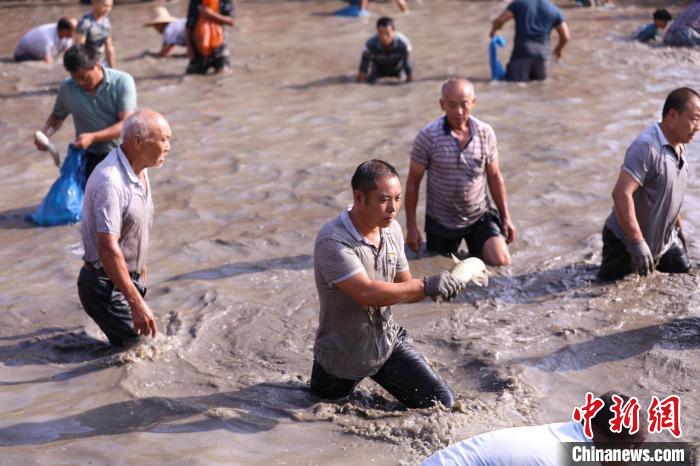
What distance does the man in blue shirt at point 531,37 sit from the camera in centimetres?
1162

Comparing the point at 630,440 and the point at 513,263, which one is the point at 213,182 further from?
the point at 630,440

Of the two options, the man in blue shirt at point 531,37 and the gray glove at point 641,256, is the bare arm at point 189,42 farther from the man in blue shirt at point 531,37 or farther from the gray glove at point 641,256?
the gray glove at point 641,256

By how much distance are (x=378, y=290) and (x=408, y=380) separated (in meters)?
0.65

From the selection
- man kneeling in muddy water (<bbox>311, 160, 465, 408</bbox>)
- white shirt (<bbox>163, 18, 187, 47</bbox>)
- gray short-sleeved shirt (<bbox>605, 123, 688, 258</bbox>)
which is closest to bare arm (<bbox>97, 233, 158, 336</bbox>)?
man kneeling in muddy water (<bbox>311, 160, 465, 408</bbox>)

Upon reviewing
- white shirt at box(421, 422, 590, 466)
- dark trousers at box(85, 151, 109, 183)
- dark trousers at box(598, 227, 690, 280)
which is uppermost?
white shirt at box(421, 422, 590, 466)

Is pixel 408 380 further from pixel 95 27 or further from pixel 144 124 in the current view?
pixel 95 27

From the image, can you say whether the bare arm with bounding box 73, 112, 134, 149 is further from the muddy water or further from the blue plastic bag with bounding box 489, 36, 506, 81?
the blue plastic bag with bounding box 489, 36, 506, 81

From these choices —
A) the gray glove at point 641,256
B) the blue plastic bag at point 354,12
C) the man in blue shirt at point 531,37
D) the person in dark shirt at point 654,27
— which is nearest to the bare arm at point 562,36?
the man in blue shirt at point 531,37

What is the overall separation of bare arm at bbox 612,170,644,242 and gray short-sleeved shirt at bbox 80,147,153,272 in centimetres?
289

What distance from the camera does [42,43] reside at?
13.0 metres

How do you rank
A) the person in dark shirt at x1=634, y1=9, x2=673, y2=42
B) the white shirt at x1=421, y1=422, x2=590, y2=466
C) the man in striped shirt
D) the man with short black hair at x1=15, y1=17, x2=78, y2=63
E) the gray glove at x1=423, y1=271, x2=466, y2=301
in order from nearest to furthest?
the white shirt at x1=421, y1=422, x2=590, y2=466 < the gray glove at x1=423, y1=271, x2=466, y2=301 < the man in striped shirt < the man with short black hair at x1=15, y1=17, x2=78, y2=63 < the person in dark shirt at x1=634, y1=9, x2=673, y2=42

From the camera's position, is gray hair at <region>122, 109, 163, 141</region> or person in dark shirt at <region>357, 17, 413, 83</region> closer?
gray hair at <region>122, 109, 163, 141</region>

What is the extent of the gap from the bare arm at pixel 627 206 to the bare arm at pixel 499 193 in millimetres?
1004

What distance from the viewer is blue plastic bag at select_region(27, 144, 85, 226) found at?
7.60m
